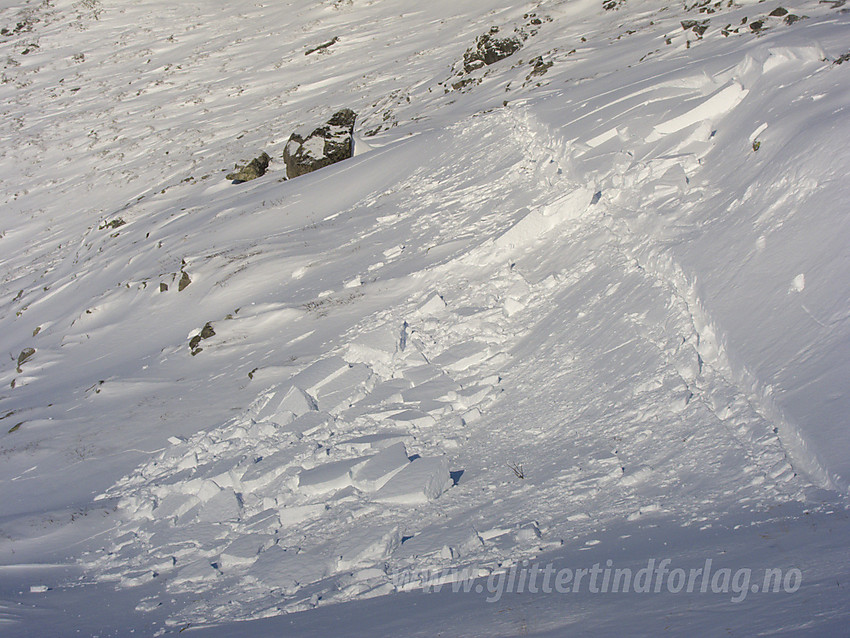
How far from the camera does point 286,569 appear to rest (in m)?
5.08

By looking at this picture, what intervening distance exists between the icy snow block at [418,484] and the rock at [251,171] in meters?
15.6

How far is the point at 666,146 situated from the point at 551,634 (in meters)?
7.67

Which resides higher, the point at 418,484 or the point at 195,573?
the point at 418,484

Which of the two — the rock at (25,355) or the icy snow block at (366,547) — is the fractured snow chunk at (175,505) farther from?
the rock at (25,355)

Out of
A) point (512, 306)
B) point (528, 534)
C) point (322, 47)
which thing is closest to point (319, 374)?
point (512, 306)

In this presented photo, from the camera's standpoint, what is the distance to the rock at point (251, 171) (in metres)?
19.3

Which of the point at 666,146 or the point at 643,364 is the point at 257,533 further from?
the point at 666,146

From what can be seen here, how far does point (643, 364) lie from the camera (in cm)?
586

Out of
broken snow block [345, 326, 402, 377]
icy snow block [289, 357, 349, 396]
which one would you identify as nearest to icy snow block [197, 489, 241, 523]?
Result: icy snow block [289, 357, 349, 396]

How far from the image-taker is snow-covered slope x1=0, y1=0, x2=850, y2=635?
4227mm

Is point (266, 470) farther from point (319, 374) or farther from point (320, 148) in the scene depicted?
point (320, 148)

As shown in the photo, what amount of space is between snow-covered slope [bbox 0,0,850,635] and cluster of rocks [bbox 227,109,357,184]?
0.59 m

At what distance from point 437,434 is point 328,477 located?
1.19m

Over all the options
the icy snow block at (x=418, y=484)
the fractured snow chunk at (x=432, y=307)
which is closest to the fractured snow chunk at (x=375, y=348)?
the fractured snow chunk at (x=432, y=307)
